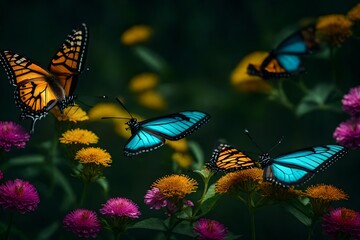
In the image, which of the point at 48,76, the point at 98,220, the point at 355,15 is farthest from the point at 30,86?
the point at 355,15

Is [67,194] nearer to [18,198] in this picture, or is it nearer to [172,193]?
[18,198]

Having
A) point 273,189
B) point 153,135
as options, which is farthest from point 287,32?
point 273,189

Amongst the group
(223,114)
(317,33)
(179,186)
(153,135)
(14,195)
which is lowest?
(14,195)

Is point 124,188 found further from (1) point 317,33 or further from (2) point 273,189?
(2) point 273,189

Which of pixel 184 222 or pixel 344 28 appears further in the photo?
pixel 344 28

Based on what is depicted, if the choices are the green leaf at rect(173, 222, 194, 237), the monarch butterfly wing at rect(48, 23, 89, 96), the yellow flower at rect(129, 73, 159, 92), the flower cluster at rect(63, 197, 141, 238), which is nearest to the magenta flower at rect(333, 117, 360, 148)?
the green leaf at rect(173, 222, 194, 237)

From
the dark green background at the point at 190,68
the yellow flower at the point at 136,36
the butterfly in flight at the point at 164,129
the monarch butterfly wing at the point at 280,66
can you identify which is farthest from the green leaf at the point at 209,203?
the yellow flower at the point at 136,36

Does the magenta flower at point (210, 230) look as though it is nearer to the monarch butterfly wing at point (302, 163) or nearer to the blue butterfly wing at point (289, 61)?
the monarch butterfly wing at point (302, 163)
